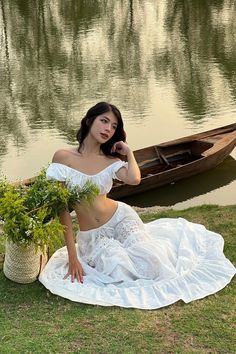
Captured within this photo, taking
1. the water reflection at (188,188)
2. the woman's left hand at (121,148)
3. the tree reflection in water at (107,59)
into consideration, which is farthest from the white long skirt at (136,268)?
the tree reflection in water at (107,59)

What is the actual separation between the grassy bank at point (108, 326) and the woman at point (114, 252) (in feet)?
0.31

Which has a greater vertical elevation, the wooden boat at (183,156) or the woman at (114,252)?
the woman at (114,252)

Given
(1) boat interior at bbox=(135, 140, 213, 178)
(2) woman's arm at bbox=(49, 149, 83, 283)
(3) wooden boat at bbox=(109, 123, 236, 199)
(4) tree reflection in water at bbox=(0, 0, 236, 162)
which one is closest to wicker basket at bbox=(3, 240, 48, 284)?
(2) woman's arm at bbox=(49, 149, 83, 283)

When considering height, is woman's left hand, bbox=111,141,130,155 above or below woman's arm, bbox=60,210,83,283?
above

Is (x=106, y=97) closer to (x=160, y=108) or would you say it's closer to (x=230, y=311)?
(x=160, y=108)

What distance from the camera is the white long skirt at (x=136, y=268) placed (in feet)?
11.5

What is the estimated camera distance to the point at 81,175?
150 inches

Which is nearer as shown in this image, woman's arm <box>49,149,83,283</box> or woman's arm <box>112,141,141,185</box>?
woman's arm <box>49,149,83,283</box>

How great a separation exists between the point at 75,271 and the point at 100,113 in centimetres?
106

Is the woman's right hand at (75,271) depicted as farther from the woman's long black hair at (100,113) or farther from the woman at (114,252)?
the woman's long black hair at (100,113)

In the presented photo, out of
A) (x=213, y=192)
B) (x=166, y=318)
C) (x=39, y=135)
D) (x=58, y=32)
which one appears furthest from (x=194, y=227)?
(x=58, y=32)

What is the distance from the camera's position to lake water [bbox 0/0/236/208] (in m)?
9.08

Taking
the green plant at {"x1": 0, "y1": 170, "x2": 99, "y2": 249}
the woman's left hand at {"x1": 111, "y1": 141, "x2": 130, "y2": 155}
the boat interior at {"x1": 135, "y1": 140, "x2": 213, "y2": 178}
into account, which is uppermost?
the woman's left hand at {"x1": 111, "y1": 141, "x2": 130, "y2": 155}

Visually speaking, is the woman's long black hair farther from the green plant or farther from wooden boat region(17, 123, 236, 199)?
wooden boat region(17, 123, 236, 199)
